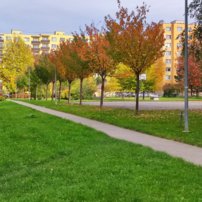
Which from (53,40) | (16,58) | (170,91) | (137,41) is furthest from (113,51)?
(53,40)

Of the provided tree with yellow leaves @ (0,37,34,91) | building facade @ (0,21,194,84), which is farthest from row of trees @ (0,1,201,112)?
building facade @ (0,21,194,84)

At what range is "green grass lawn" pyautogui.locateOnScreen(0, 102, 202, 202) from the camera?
262 inches

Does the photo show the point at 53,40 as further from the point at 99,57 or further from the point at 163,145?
the point at 163,145

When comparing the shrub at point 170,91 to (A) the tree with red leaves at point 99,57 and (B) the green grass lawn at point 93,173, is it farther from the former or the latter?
(B) the green grass lawn at point 93,173

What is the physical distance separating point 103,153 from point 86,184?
3.27 metres

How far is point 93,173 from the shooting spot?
8.18m

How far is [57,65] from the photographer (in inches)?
1741

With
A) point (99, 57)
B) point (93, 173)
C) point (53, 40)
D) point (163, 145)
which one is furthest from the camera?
point (53, 40)

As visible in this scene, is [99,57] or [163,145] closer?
[163,145]

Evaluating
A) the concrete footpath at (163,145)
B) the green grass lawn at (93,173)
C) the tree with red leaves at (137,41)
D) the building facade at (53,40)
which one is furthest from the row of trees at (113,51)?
the building facade at (53,40)

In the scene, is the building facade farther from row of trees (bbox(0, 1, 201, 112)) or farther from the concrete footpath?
the concrete footpath

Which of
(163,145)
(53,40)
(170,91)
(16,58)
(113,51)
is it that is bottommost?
(163,145)

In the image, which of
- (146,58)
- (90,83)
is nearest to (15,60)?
(90,83)

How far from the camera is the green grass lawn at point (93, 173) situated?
665 centimetres
